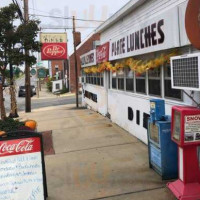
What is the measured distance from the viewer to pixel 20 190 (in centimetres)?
458

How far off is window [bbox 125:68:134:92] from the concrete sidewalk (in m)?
1.39

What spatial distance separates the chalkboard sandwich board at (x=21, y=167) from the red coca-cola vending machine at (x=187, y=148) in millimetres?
2015

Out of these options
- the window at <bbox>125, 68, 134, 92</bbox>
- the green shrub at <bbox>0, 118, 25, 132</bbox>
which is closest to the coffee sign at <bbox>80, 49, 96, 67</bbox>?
the window at <bbox>125, 68, 134, 92</bbox>

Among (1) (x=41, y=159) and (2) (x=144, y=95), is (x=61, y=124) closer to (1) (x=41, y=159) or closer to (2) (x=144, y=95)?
(2) (x=144, y=95)

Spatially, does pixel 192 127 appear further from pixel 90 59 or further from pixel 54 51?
pixel 54 51

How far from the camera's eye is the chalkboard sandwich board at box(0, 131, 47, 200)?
15.0ft

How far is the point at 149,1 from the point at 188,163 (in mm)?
4903

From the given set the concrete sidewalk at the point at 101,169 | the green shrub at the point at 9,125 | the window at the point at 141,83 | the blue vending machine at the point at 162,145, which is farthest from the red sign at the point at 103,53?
the blue vending machine at the point at 162,145

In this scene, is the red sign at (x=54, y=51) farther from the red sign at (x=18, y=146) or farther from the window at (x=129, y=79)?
the red sign at (x=18, y=146)

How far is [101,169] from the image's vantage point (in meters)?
6.66

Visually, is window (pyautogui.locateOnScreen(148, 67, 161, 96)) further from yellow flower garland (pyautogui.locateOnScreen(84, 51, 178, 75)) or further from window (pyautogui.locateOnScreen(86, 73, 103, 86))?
window (pyautogui.locateOnScreen(86, 73, 103, 86))

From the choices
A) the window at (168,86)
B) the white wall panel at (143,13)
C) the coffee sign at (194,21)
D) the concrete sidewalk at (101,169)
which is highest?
the white wall panel at (143,13)

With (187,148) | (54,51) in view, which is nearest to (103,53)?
(187,148)

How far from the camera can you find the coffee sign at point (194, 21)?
4972 millimetres
